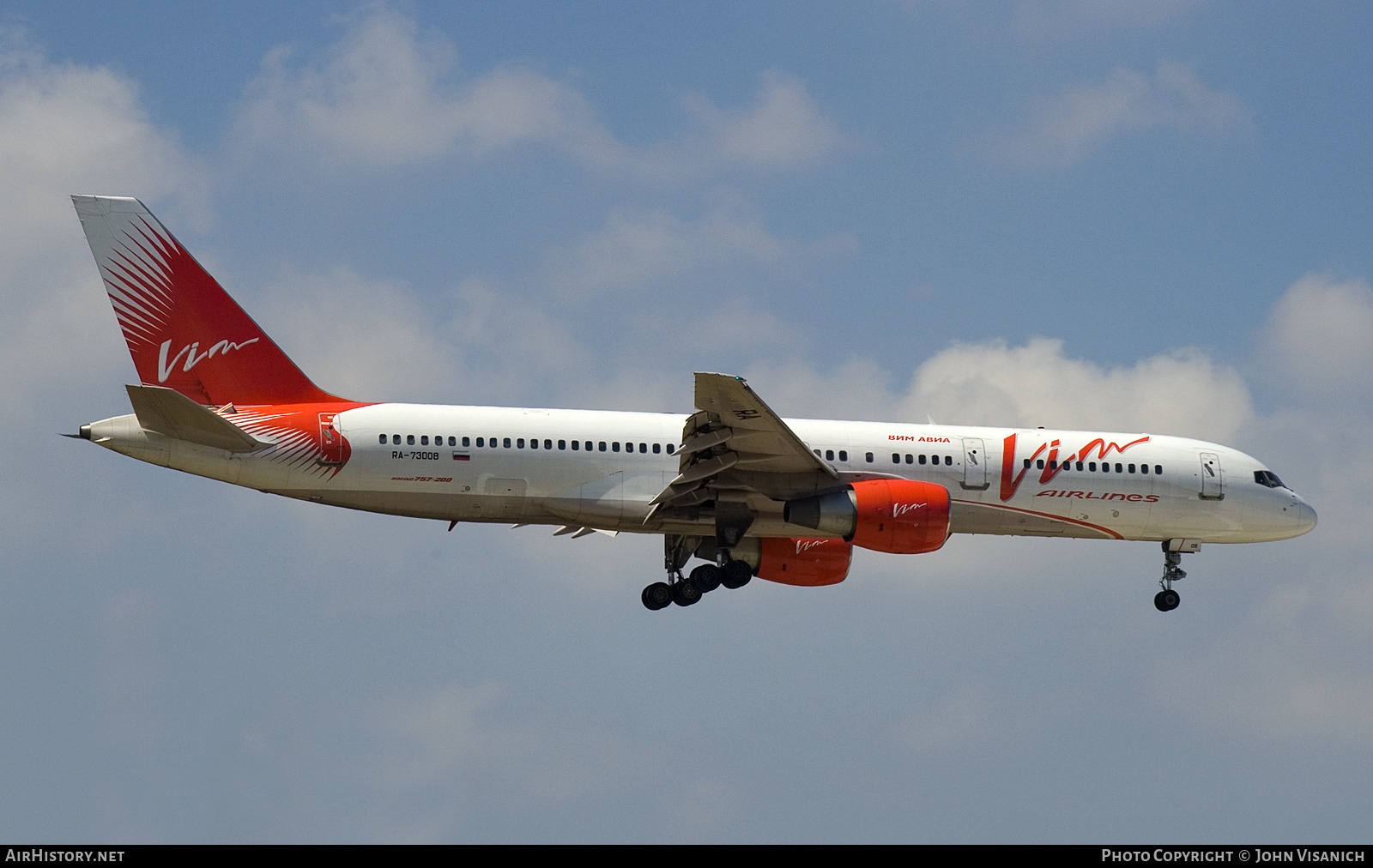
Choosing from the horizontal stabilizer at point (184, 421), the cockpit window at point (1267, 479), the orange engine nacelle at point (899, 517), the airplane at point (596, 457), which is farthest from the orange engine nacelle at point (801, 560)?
the horizontal stabilizer at point (184, 421)

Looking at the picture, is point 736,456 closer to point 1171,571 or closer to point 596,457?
point 596,457

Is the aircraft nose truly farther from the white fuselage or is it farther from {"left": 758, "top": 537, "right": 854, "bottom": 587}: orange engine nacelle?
{"left": 758, "top": 537, "right": 854, "bottom": 587}: orange engine nacelle

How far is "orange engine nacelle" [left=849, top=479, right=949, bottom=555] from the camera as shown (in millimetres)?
34969

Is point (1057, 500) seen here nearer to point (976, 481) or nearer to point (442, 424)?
point (976, 481)

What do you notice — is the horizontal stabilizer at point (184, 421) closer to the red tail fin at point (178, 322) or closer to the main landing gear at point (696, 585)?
the red tail fin at point (178, 322)

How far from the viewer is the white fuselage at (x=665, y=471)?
34.6 meters

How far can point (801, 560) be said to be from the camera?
131ft

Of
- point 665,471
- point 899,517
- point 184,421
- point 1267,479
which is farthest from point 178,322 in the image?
point 1267,479
